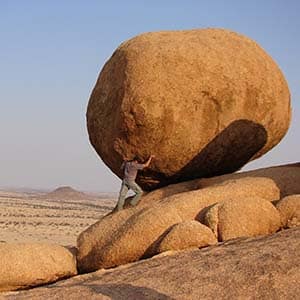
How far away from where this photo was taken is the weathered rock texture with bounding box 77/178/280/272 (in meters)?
11.3

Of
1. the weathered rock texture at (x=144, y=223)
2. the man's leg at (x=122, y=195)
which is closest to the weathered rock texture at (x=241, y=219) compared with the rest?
the weathered rock texture at (x=144, y=223)

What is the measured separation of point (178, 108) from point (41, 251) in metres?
4.36

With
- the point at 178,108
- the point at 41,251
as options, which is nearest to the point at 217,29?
the point at 178,108

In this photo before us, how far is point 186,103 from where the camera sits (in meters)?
13.4

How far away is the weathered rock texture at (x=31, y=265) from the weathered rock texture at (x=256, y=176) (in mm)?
2454

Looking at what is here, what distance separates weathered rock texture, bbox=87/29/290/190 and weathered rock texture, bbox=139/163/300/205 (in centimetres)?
40

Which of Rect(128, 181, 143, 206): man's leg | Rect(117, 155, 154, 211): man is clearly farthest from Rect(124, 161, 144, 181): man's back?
Rect(128, 181, 143, 206): man's leg

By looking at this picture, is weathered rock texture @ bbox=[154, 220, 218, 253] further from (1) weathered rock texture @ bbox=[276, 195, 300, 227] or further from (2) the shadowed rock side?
(1) weathered rock texture @ bbox=[276, 195, 300, 227]

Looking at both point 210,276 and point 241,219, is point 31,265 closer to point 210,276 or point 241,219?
point 241,219

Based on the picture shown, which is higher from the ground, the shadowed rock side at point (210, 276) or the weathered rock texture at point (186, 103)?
the weathered rock texture at point (186, 103)

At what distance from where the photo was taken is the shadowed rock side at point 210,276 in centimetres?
820

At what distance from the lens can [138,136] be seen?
13531mm

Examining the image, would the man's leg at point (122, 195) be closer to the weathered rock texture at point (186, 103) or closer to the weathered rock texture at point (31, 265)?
the weathered rock texture at point (186, 103)

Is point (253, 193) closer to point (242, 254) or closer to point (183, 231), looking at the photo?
point (183, 231)
